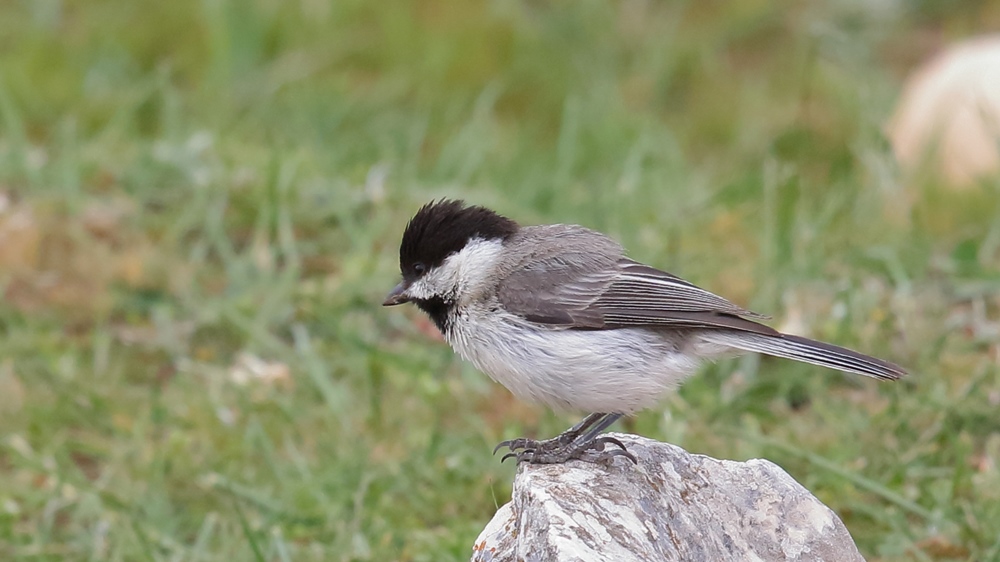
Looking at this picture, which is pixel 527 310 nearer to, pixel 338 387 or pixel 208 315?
pixel 338 387

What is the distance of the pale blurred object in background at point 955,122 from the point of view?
6.66 m

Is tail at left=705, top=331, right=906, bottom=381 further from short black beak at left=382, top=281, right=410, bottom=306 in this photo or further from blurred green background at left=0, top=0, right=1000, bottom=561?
short black beak at left=382, top=281, right=410, bottom=306

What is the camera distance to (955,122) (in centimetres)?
694

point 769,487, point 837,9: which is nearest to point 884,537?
point 769,487

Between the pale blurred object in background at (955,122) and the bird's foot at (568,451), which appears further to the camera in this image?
the pale blurred object in background at (955,122)

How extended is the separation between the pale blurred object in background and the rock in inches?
151

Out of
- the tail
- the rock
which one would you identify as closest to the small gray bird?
the tail

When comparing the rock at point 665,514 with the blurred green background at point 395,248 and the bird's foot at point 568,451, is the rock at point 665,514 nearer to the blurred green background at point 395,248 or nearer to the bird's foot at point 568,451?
the bird's foot at point 568,451

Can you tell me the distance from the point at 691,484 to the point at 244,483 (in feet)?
6.79

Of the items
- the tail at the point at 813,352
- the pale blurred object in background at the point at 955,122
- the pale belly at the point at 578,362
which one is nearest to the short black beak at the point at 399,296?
the pale belly at the point at 578,362

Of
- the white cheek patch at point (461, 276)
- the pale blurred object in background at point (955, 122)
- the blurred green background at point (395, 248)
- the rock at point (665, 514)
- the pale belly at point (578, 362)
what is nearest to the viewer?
the rock at point (665, 514)

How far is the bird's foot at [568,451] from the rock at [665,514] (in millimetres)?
36

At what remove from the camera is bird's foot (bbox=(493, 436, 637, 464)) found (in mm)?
3314

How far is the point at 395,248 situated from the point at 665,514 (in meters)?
3.34
